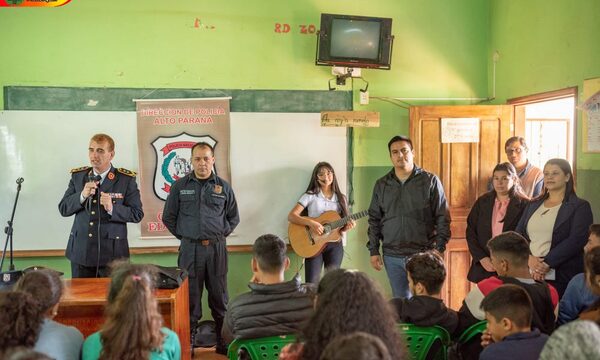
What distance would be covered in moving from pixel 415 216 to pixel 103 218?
214 centimetres

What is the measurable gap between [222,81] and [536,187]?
2.68m

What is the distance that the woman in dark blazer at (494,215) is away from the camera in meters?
3.53

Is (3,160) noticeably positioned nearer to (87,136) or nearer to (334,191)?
(87,136)

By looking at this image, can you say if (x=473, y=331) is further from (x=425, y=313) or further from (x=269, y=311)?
(x=269, y=311)

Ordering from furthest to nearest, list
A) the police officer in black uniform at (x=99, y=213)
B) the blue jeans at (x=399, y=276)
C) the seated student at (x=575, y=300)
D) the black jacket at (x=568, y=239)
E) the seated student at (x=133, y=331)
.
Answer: the blue jeans at (x=399, y=276) < the police officer in black uniform at (x=99, y=213) < the black jacket at (x=568, y=239) < the seated student at (x=575, y=300) < the seated student at (x=133, y=331)

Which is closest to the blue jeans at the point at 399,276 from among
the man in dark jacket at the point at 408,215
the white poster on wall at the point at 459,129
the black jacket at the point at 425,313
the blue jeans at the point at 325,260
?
the man in dark jacket at the point at 408,215

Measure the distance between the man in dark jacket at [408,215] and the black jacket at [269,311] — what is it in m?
1.67

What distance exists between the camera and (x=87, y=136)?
4496 mm

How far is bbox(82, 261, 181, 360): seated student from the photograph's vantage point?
1.83 meters

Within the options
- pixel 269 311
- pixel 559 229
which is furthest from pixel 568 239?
pixel 269 311

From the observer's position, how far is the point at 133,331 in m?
1.84

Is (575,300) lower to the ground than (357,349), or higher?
lower

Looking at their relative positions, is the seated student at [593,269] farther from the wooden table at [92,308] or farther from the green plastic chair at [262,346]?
the wooden table at [92,308]

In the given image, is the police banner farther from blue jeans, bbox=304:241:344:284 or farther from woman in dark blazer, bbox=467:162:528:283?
woman in dark blazer, bbox=467:162:528:283
